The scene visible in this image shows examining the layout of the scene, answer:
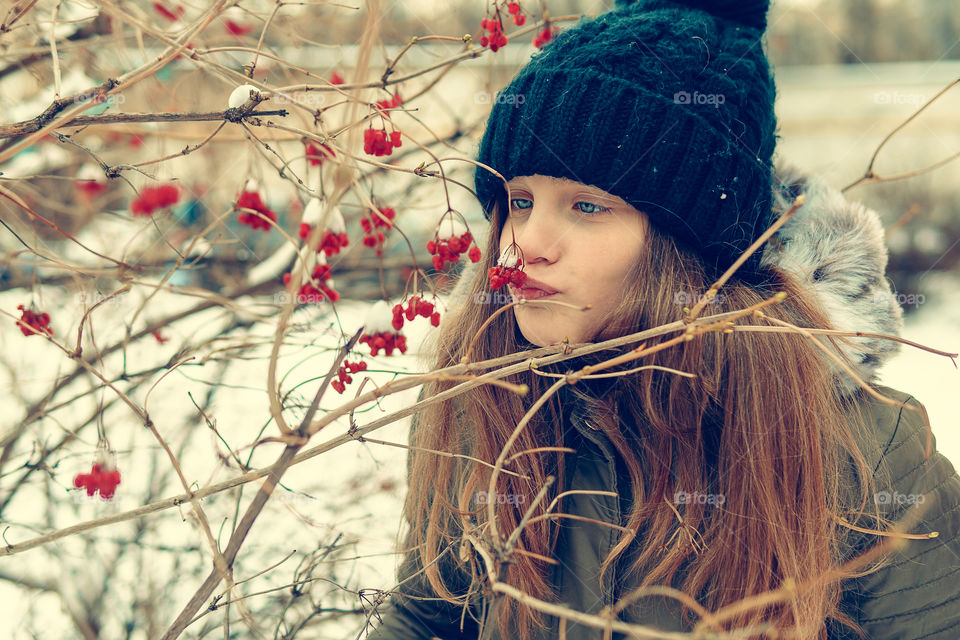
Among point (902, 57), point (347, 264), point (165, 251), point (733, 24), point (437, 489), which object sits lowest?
point (437, 489)

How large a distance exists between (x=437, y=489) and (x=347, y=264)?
3.94ft

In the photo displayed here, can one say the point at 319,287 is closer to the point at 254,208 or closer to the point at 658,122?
the point at 254,208

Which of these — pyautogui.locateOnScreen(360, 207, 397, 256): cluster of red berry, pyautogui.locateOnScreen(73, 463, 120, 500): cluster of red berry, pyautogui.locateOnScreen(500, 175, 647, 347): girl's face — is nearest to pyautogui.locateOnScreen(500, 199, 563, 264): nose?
pyautogui.locateOnScreen(500, 175, 647, 347): girl's face

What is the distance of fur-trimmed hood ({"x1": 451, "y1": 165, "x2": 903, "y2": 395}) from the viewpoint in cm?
136

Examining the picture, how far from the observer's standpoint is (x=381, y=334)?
42.2 inches

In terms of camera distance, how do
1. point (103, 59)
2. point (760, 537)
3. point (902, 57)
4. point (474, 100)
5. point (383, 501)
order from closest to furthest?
point (760, 537) → point (103, 59) → point (383, 501) → point (474, 100) → point (902, 57)

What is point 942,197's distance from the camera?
605 cm

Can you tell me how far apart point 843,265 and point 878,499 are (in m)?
0.48

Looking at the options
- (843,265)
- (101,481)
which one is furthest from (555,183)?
(101,481)

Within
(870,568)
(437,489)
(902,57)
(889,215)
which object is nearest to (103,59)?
(437,489)

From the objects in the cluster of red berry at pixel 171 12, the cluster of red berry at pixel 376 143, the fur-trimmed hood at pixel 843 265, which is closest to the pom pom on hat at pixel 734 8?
the fur-trimmed hood at pixel 843 265

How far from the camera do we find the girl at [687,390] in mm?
1214

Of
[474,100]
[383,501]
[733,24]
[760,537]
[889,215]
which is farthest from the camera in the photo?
[889,215]

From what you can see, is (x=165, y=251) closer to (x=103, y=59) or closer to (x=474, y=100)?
(x=103, y=59)
